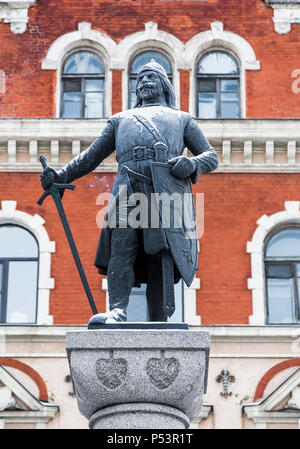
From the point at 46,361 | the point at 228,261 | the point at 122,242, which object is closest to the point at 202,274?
the point at 228,261

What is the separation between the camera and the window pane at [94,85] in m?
18.0

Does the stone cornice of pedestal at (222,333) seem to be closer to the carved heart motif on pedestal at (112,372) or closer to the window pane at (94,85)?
the window pane at (94,85)

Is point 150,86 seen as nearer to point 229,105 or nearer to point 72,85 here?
point 229,105

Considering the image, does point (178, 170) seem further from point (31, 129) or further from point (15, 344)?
point (31, 129)

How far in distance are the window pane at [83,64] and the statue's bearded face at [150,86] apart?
34.4 ft

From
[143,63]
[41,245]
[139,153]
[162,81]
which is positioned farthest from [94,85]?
[139,153]

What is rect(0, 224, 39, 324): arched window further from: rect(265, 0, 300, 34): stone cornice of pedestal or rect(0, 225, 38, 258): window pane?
rect(265, 0, 300, 34): stone cornice of pedestal

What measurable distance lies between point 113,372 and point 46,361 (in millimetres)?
9411

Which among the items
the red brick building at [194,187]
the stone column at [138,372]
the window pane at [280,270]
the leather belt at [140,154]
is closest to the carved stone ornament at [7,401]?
the red brick building at [194,187]

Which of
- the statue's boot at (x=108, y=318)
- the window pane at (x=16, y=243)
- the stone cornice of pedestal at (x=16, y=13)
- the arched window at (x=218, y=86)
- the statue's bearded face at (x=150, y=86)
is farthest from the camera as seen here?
the stone cornice of pedestal at (x=16, y=13)

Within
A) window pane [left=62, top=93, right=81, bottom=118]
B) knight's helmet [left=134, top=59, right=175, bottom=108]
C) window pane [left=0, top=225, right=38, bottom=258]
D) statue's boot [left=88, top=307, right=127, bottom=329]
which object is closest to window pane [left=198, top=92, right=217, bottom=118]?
window pane [left=62, top=93, right=81, bottom=118]

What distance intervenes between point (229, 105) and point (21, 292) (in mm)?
4919

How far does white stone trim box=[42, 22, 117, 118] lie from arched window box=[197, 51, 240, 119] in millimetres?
1603
